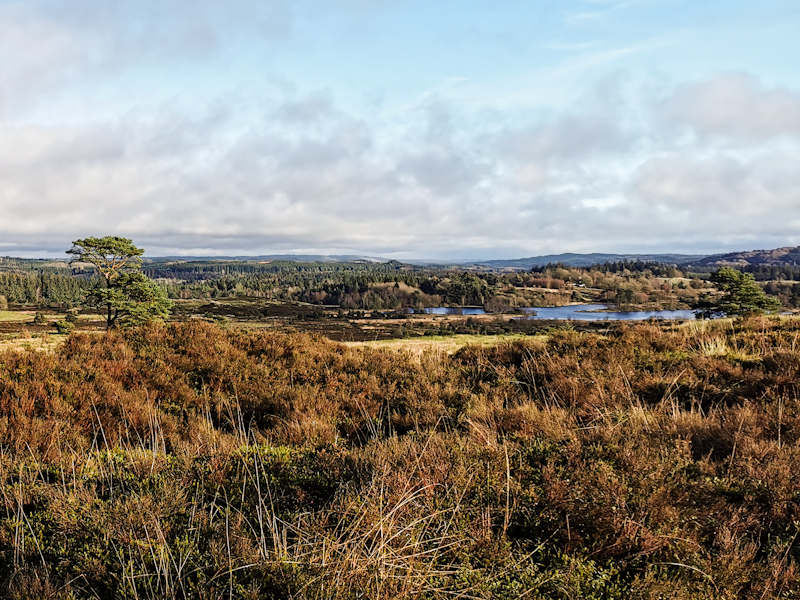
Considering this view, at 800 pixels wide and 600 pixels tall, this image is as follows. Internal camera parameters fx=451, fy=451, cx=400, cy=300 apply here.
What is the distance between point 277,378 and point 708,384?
728 centimetres

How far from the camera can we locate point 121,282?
40969mm

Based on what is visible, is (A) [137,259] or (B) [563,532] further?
(A) [137,259]

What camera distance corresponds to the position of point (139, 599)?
2609mm

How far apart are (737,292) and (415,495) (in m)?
53.2

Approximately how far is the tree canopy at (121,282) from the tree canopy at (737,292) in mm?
54186

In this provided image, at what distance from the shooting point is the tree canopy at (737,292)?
44125mm

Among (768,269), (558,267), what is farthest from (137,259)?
(768,269)

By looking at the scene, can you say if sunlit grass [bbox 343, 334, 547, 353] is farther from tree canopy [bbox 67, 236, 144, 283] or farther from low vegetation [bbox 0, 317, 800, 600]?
tree canopy [bbox 67, 236, 144, 283]

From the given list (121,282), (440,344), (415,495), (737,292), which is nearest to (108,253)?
(121,282)

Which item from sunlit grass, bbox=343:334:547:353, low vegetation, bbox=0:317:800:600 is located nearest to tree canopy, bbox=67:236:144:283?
sunlit grass, bbox=343:334:547:353

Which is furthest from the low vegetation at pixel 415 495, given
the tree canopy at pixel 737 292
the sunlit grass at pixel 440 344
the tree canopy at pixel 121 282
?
the tree canopy at pixel 737 292

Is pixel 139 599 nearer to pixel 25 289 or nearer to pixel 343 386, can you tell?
pixel 343 386

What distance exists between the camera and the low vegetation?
269cm

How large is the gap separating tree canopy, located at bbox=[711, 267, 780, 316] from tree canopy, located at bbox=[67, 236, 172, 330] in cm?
5419
